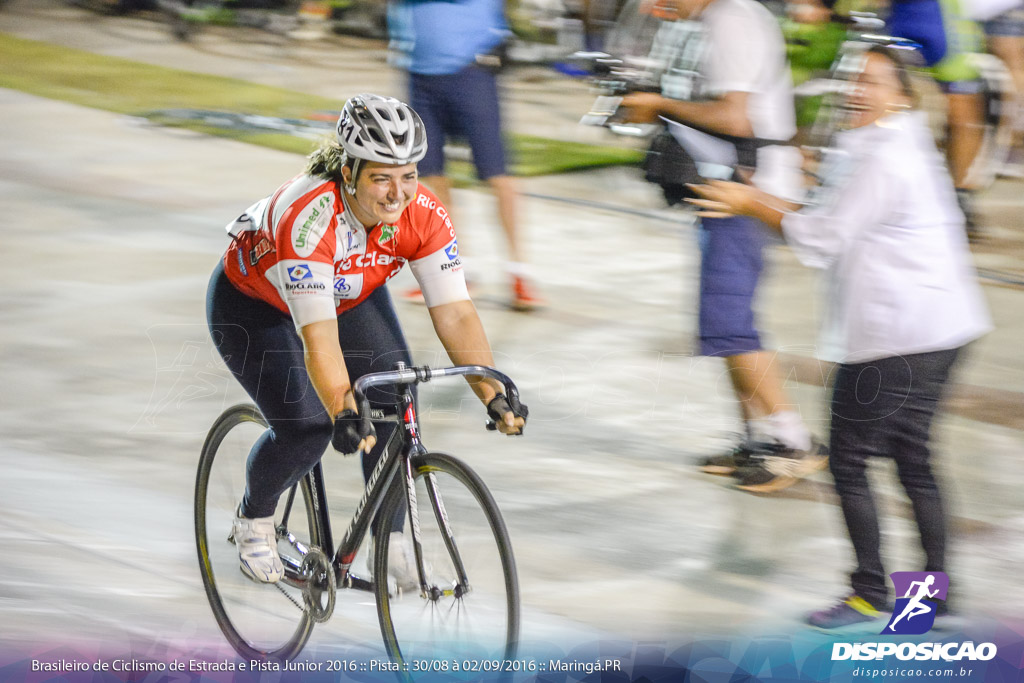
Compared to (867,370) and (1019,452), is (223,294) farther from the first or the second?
(1019,452)

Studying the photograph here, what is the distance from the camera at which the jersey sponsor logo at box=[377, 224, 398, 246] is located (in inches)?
135

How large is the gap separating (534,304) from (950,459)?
96.0 inches

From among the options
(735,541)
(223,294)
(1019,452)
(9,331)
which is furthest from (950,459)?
(9,331)

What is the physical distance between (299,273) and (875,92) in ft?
5.70

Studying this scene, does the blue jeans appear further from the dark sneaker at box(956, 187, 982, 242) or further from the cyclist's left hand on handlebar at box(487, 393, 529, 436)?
the dark sneaker at box(956, 187, 982, 242)

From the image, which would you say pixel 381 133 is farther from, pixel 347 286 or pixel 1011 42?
pixel 1011 42

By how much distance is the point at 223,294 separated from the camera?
3744 mm

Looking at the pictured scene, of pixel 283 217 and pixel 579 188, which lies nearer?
pixel 283 217

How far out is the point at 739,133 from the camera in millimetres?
4617

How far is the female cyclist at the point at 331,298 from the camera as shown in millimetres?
3270

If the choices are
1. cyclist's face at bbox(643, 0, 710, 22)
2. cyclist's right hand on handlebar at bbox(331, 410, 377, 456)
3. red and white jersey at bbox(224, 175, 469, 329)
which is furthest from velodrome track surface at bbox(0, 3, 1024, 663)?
cyclist's face at bbox(643, 0, 710, 22)

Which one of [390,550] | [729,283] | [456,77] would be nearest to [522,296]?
[456,77]

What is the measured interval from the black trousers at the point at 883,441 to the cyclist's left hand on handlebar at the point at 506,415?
1.09m

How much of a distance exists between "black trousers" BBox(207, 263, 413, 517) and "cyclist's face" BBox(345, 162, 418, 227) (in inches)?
18.6
